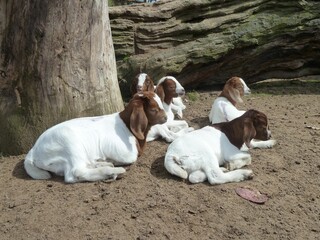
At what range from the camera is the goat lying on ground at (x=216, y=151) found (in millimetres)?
5145

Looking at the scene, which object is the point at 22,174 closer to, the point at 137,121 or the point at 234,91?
the point at 137,121

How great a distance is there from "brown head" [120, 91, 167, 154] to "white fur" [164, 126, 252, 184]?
412mm

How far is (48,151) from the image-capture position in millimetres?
5219

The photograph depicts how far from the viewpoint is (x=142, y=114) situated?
215 inches

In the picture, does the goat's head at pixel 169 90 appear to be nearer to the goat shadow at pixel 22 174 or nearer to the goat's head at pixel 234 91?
the goat's head at pixel 234 91

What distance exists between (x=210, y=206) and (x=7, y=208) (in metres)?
2.03

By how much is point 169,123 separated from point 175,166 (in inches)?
71.6

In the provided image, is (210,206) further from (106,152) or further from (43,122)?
(43,122)

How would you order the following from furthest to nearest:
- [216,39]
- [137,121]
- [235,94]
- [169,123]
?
[216,39], [235,94], [169,123], [137,121]

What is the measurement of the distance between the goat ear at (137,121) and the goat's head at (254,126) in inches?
46.7

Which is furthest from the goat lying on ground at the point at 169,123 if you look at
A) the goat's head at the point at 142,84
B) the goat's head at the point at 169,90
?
the goat's head at the point at 142,84

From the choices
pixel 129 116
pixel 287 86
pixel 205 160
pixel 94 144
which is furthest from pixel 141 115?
pixel 287 86

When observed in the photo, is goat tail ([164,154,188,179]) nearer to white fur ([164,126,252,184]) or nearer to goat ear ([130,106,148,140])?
white fur ([164,126,252,184])

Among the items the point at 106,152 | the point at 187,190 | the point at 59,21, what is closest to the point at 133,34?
the point at 59,21
